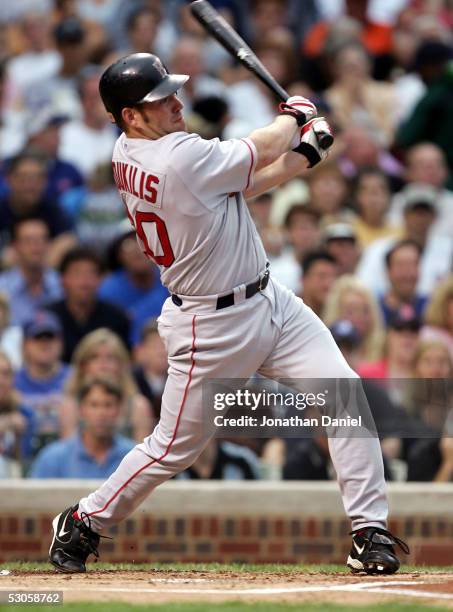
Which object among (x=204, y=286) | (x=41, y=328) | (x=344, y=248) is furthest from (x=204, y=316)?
(x=344, y=248)

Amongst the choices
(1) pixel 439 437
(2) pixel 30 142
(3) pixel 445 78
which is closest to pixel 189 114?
(2) pixel 30 142

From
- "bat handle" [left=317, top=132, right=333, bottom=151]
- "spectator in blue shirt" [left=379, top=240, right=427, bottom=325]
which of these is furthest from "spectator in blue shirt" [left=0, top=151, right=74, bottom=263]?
"bat handle" [left=317, top=132, right=333, bottom=151]

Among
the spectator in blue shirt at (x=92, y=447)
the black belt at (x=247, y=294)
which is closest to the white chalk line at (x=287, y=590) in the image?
the black belt at (x=247, y=294)

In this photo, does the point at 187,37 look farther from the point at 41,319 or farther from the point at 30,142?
the point at 41,319

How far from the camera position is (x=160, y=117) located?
5.31 metres

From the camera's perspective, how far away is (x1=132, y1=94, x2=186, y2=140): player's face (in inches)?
208

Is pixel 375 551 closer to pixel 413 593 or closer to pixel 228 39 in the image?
pixel 413 593

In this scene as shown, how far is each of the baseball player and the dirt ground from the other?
0.19 metres

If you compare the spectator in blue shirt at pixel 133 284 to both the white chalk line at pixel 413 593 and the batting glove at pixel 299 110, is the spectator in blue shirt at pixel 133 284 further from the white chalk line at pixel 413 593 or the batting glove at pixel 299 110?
the white chalk line at pixel 413 593

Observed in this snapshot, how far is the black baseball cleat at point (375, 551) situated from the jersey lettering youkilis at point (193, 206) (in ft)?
3.52

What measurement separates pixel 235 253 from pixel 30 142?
644cm

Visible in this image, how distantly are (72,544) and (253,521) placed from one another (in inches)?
72.9

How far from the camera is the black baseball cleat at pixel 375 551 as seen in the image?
538 cm

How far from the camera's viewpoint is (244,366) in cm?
542
